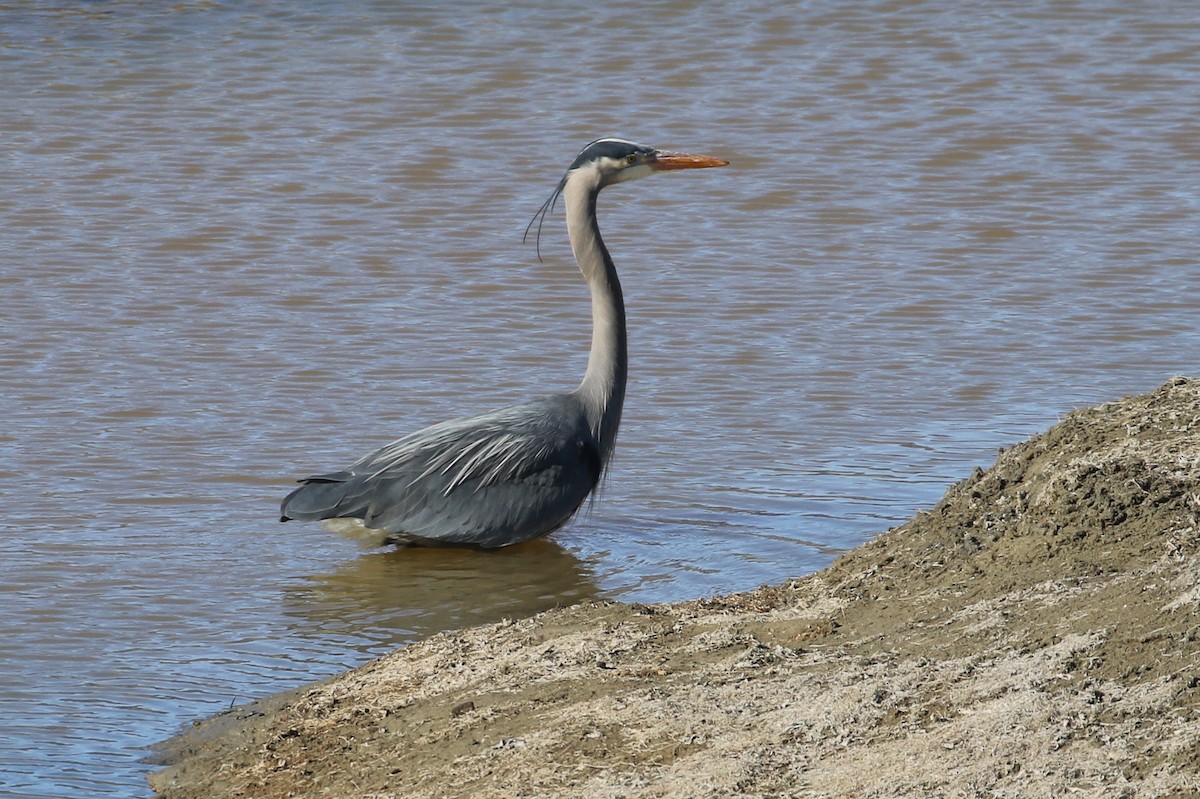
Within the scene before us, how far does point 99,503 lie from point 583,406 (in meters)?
2.11

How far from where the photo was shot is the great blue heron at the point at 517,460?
26.1 ft

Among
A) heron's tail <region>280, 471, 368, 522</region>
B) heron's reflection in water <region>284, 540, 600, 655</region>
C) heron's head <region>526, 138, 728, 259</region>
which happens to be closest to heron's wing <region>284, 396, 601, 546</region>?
heron's tail <region>280, 471, 368, 522</region>

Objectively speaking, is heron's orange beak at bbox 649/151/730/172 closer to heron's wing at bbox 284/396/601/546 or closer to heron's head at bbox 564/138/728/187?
heron's head at bbox 564/138/728/187

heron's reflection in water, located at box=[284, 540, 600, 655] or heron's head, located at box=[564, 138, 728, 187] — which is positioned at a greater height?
heron's head, located at box=[564, 138, 728, 187]

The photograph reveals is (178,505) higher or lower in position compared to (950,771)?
lower

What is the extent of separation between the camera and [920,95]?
16.4 meters

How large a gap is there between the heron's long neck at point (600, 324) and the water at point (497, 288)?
1.34 feet

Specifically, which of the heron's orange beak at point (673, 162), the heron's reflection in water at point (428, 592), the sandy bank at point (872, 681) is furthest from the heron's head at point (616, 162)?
the sandy bank at point (872, 681)

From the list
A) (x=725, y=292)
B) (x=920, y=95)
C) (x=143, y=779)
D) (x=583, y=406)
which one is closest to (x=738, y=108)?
(x=920, y=95)

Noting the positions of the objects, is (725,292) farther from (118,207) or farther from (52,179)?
(52,179)

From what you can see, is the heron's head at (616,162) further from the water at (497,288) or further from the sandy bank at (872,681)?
the sandy bank at (872,681)

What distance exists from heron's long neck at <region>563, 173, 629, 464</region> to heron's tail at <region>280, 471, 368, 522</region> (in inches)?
42.0

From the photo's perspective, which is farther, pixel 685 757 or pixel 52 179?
pixel 52 179

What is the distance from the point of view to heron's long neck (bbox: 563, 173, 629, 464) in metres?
8.33
